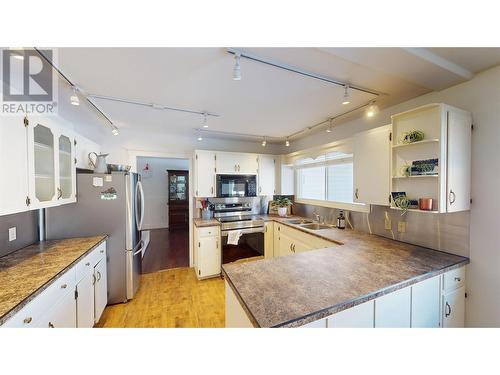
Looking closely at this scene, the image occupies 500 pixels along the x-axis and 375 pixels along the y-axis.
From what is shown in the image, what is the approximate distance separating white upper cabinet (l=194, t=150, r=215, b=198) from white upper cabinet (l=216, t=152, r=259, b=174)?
0.42 ft

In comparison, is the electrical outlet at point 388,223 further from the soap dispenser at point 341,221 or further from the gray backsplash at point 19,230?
the gray backsplash at point 19,230

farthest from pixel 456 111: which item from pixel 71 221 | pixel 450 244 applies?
pixel 71 221

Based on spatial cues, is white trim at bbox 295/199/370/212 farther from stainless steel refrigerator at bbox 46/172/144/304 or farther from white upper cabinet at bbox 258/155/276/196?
stainless steel refrigerator at bbox 46/172/144/304

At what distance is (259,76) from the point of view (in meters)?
1.49

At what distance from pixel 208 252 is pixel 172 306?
0.85 metres

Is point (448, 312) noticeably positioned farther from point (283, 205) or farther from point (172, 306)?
point (172, 306)

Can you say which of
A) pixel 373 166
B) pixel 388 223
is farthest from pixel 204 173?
pixel 388 223

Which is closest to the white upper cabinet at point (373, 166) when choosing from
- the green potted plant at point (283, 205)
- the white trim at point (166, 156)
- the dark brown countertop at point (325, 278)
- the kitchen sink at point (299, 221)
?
the dark brown countertop at point (325, 278)

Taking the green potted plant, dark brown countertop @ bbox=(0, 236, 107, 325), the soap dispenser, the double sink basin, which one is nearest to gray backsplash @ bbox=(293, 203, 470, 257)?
the soap dispenser

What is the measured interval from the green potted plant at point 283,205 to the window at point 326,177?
24 cm

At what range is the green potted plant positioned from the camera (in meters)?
3.64

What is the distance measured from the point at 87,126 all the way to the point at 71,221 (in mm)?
1511

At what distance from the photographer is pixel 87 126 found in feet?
9.15
